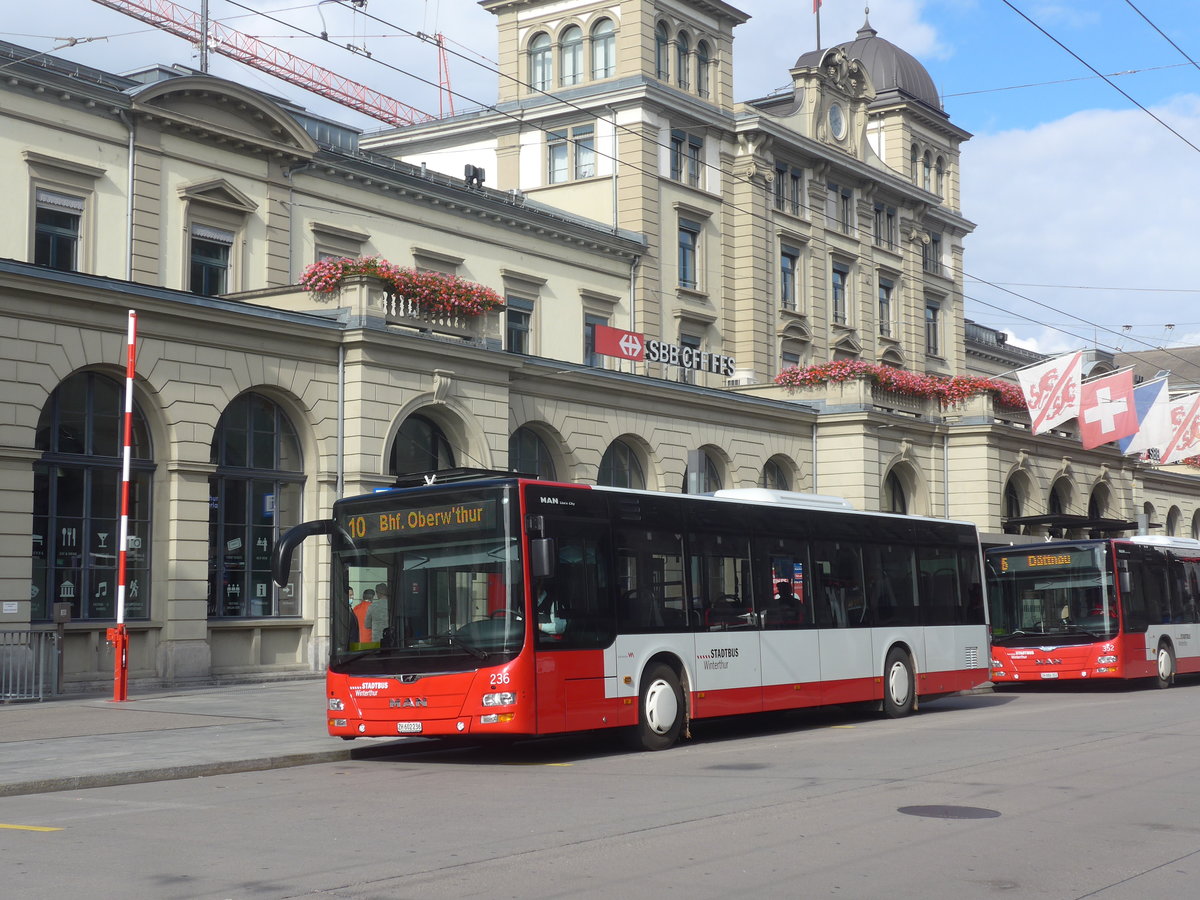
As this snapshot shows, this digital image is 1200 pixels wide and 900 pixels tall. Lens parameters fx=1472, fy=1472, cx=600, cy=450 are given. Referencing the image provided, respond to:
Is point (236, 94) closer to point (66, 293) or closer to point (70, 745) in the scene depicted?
point (66, 293)

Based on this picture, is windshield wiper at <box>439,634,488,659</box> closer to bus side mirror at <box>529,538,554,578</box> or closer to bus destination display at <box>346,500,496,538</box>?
bus side mirror at <box>529,538,554,578</box>

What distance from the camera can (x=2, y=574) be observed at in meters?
21.2

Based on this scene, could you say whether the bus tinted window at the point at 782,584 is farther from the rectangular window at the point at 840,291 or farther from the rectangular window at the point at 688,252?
the rectangular window at the point at 840,291

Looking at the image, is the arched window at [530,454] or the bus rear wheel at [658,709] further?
the arched window at [530,454]

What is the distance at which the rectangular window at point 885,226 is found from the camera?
180ft

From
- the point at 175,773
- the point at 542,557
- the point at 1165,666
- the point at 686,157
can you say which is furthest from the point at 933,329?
the point at 175,773

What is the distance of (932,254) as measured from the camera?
59.7 meters

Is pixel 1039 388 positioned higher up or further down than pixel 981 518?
higher up

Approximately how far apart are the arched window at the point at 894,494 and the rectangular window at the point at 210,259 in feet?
65.4

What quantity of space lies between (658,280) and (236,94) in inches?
647

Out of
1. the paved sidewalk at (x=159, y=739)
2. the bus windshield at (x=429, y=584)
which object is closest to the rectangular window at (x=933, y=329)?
the paved sidewalk at (x=159, y=739)

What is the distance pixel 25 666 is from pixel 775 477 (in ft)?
75.5

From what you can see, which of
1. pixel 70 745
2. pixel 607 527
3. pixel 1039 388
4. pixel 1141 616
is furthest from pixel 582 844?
pixel 1039 388

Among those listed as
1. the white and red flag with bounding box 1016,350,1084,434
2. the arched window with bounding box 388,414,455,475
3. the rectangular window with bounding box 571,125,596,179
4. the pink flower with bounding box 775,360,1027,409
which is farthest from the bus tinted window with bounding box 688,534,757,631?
the rectangular window with bounding box 571,125,596,179
